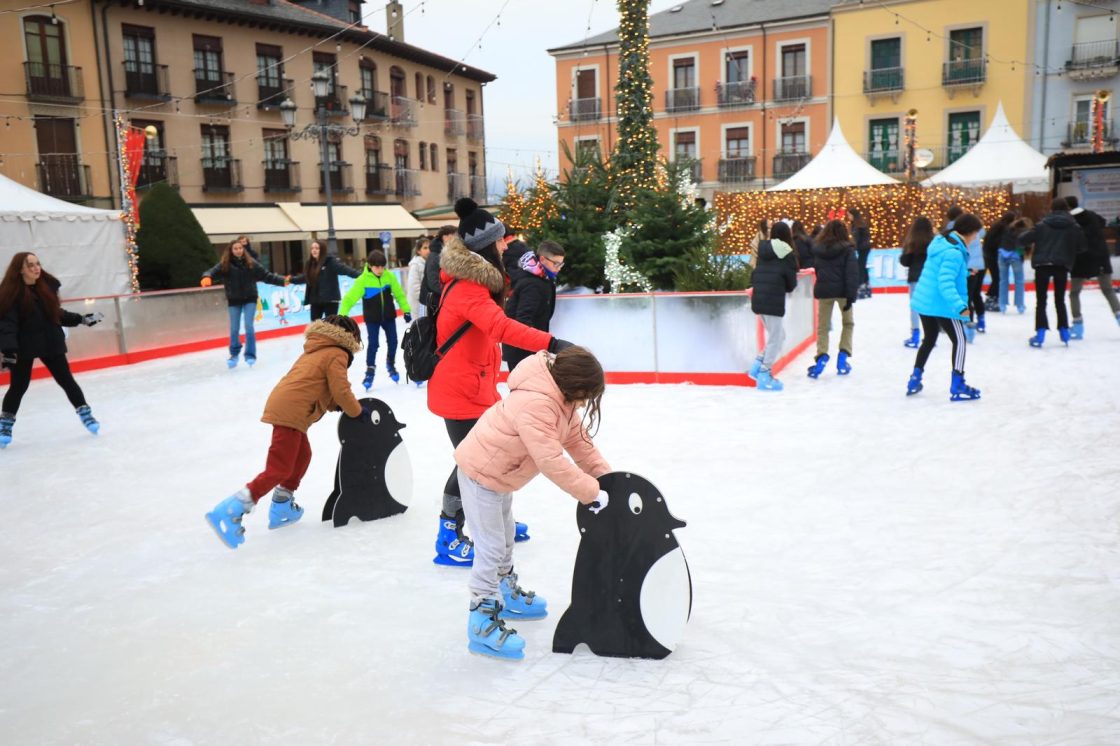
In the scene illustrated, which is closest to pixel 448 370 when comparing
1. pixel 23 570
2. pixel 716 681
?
pixel 716 681

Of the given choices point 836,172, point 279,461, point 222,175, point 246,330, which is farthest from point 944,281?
point 222,175

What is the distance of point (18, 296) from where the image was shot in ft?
21.6

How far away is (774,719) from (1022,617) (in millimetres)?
1240

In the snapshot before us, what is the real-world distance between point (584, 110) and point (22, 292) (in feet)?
98.8

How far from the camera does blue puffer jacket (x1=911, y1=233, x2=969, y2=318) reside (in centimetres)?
686

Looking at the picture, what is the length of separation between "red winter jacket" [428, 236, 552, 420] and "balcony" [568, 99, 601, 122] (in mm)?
32146

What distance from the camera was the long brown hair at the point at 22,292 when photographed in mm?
6508

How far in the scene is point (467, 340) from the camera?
3756mm

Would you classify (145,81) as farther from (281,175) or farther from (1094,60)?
(1094,60)

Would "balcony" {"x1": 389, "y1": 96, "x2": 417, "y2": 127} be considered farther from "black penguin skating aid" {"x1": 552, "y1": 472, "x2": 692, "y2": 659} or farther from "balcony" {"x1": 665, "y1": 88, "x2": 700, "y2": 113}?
"black penguin skating aid" {"x1": 552, "y1": 472, "x2": 692, "y2": 659}

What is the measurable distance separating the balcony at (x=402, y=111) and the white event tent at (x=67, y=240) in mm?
19534

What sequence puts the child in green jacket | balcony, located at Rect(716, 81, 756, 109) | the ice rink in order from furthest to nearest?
1. balcony, located at Rect(716, 81, 756, 109)
2. the child in green jacket
3. the ice rink

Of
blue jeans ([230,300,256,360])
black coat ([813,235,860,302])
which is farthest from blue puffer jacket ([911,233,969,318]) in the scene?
blue jeans ([230,300,256,360])

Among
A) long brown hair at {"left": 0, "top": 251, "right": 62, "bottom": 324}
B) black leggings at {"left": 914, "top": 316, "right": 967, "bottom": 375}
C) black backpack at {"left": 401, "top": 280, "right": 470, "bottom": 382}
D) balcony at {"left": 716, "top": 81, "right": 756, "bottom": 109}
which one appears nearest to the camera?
black backpack at {"left": 401, "top": 280, "right": 470, "bottom": 382}
